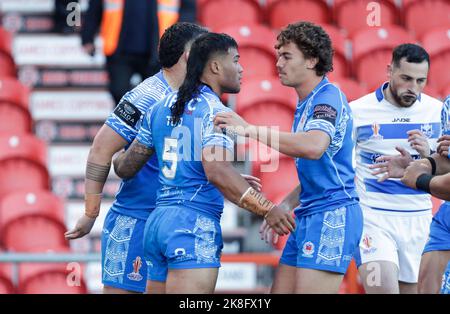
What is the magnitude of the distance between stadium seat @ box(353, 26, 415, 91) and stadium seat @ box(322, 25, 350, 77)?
9 cm

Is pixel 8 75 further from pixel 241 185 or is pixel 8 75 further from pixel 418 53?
pixel 241 185

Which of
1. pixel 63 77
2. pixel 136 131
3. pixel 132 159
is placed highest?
pixel 63 77

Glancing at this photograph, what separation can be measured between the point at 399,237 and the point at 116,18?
3567mm

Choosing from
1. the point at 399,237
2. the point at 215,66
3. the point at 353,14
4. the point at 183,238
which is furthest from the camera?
the point at 353,14

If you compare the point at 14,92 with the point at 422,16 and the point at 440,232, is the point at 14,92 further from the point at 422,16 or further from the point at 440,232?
the point at 440,232

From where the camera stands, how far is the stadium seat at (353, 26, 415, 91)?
10.5m

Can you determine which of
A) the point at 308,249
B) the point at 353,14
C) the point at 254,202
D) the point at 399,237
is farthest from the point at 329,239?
the point at 353,14

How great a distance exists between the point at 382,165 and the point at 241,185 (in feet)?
2.81

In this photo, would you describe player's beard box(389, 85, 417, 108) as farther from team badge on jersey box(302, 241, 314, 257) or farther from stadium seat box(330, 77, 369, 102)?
stadium seat box(330, 77, 369, 102)

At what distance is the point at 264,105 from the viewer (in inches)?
384

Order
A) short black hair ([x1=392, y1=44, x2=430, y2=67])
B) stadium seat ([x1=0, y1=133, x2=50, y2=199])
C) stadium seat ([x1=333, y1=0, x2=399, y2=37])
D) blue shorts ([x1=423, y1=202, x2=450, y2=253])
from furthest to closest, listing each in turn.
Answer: stadium seat ([x1=333, y1=0, x2=399, y2=37])
stadium seat ([x1=0, y1=133, x2=50, y2=199])
short black hair ([x1=392, y1=44, x2=430, y2=67])
blue shorts ([x1=423, y1=202, x2=450, y2=253])

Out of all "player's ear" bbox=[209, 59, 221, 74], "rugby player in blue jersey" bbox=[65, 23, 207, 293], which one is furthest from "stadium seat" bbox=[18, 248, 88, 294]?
"player's ear" bbox=[209, 59, 221, 74]

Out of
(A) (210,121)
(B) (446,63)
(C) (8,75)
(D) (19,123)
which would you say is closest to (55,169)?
(D) (19,123)

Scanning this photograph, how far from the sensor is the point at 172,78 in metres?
6.33
